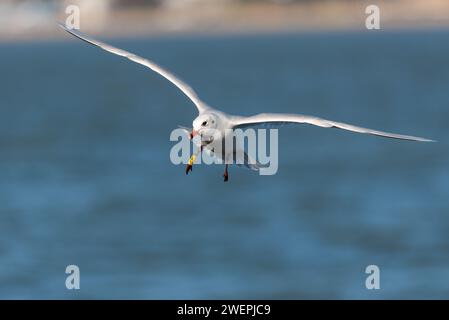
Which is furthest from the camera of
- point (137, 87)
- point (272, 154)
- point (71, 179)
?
point (137, 87)

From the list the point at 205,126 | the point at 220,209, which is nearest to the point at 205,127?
the point at 205,126

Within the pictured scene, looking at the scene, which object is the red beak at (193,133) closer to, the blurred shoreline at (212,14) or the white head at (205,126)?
the white head at (205,126)

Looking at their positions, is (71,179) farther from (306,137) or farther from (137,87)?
(137,87)

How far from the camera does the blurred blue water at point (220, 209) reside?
98.2 feet

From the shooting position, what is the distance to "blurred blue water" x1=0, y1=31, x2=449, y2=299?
29.9m

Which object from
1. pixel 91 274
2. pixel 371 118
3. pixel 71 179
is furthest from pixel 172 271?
pixel 371 118

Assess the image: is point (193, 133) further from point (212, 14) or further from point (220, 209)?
point (212, 14)

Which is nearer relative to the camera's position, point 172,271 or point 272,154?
point 272,154

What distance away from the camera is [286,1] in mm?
166875

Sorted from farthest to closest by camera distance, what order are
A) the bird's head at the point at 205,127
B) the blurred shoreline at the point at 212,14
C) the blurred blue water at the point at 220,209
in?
the blurred shoreline at the point at 212,14 → the blurred blue water at the point at 220,209 → the bird's head at the point at 205,127

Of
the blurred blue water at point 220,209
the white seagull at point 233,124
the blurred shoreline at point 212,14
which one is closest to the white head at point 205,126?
the white seagull at point 233,124

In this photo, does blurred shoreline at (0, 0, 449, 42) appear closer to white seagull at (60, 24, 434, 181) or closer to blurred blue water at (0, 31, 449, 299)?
blurred blue water at (0, 31, 449, 299)
